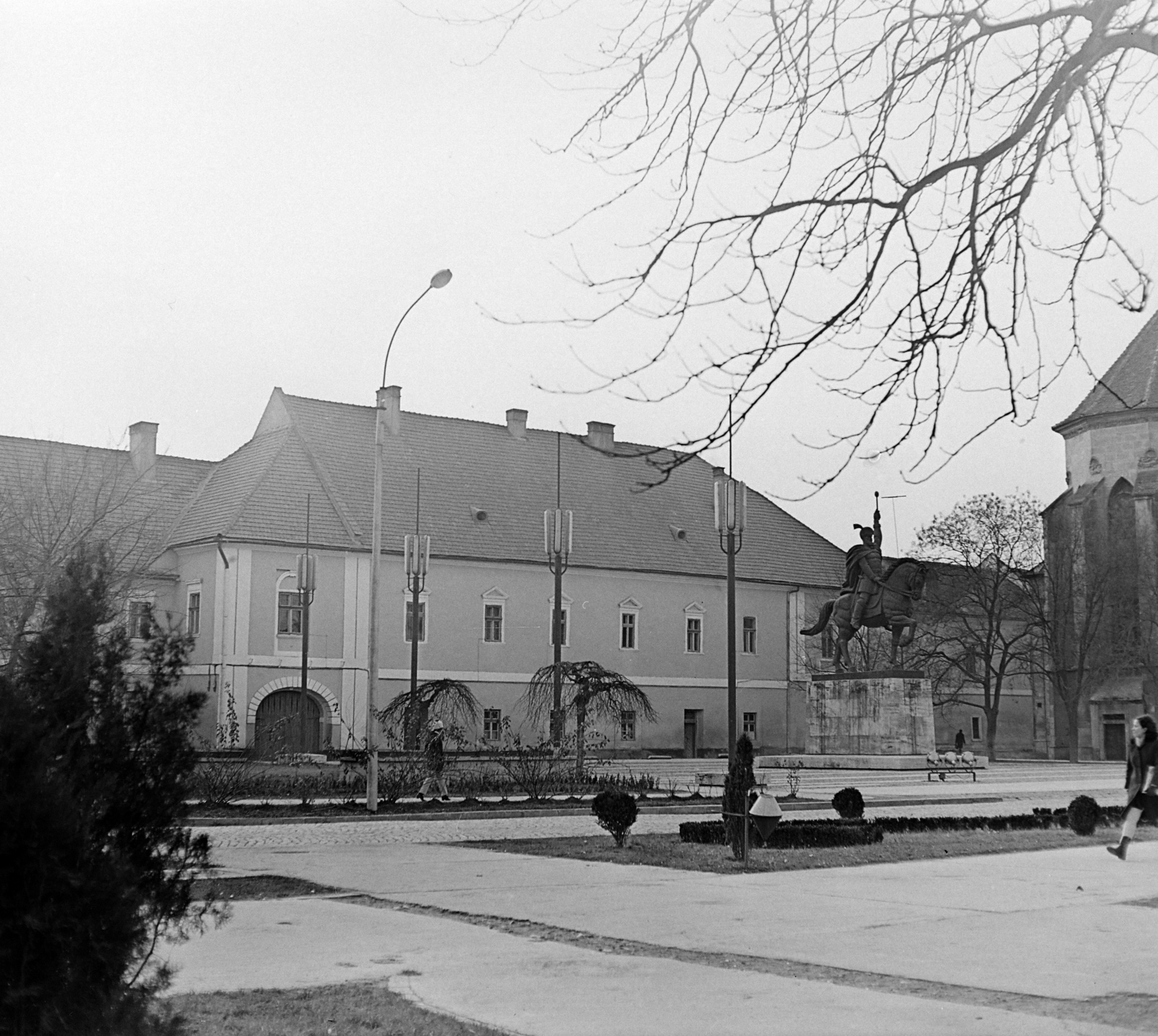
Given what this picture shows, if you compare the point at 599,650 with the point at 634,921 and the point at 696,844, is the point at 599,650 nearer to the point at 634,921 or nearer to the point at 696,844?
the point at 696,844

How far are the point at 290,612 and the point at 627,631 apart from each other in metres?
14.7

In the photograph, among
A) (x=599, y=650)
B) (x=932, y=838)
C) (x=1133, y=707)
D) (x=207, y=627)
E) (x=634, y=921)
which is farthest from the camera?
(x=1133, y=707)

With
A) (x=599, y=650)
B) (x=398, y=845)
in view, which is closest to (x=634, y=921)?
(x=398, y=845)

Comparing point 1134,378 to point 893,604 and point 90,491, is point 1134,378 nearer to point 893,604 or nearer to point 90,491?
point 893,604

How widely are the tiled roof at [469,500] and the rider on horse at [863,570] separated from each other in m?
12.1

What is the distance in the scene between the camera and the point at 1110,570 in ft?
210

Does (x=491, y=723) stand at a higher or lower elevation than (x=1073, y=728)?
higher

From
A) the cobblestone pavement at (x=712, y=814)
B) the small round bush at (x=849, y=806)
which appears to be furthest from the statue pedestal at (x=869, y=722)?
the small round bush at (x=849, y=806)

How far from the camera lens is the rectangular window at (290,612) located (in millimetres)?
50750

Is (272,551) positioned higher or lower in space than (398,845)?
higher

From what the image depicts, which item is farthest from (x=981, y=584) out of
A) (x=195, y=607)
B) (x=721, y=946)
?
(x=721, y=946)

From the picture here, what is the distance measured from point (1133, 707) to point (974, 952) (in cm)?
6023

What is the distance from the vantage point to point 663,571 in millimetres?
60188

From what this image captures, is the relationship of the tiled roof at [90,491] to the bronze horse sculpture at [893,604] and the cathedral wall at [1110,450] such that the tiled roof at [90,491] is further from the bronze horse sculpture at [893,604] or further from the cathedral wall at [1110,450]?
the cathedral wall at [1110,450]
